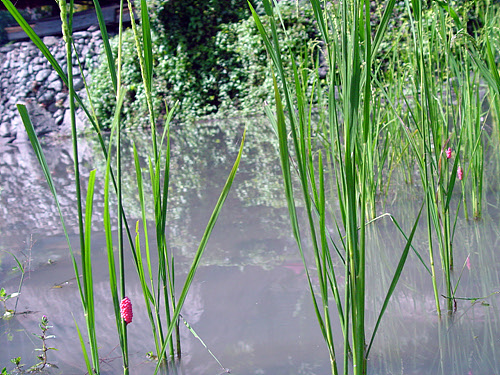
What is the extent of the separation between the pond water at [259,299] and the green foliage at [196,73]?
460cm

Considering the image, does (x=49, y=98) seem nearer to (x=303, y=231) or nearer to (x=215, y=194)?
(x=215, y=194)

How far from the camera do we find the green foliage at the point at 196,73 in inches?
261

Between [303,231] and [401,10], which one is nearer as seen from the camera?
[303,231]

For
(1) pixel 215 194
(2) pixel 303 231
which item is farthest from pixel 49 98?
(2) pixel 303 231

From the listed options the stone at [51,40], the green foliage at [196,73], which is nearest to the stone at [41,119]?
the green foliage at [196,73]

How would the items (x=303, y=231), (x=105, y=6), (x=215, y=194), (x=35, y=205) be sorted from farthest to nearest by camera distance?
(x=105, y=6)
(x=35, y=205)
(x=215, y=194)
(x=303, y=231)

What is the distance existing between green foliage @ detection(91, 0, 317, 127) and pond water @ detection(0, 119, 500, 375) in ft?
15.1

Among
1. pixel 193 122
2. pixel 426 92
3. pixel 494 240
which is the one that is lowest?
pixel 193 122

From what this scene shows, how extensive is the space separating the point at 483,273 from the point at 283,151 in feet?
2.53

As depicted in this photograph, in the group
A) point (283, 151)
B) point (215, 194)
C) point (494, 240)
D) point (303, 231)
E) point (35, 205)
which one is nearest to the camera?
point (283, 151)

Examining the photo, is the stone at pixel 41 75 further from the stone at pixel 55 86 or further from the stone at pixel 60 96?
the stone at pixel 60 96

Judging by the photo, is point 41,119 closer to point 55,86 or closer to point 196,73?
point 55,86

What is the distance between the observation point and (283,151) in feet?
1.82

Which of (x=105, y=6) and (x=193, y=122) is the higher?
(x=105, y=6)
